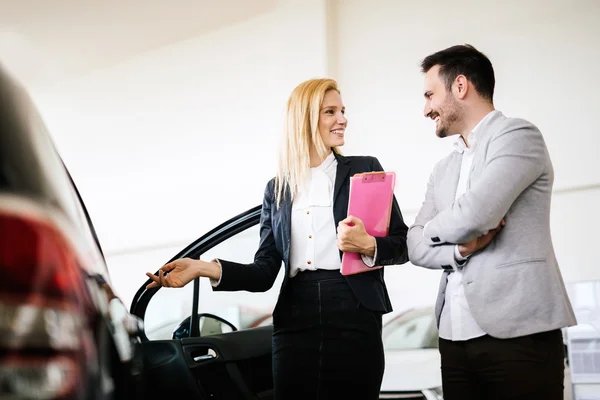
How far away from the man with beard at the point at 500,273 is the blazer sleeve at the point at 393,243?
83 millimetres

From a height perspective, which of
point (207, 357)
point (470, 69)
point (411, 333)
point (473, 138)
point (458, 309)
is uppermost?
point (470, 69)

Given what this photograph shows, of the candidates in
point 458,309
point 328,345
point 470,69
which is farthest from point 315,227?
point 470,69

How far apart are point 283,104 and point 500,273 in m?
2.86

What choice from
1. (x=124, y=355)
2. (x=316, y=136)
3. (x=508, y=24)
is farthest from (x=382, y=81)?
(x=124, y=355)

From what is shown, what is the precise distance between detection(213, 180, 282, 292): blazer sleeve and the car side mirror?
504 mm

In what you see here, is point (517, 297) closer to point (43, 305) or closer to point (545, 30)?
point (43, 305)

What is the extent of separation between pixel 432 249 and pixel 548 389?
16.1 inches

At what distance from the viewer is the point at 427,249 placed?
61.3 inches

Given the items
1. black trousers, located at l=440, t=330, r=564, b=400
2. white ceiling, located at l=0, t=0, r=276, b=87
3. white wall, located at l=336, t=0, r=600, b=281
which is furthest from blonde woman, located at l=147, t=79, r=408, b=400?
white ceiling, located at l=0, t=0, r=276, b=87

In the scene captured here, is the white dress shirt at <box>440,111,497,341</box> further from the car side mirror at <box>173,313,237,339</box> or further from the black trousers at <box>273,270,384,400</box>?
the car side mirror at <box>173,313,237,339</box>

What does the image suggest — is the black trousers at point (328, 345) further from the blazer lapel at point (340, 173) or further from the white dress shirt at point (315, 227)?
the blazer lapel at point (340, 173)

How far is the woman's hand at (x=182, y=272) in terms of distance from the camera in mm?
1606

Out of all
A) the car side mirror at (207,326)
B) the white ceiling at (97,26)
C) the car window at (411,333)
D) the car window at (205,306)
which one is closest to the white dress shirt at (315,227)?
the car window at (205,306)

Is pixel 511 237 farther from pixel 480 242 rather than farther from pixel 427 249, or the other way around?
pixel 427 249
